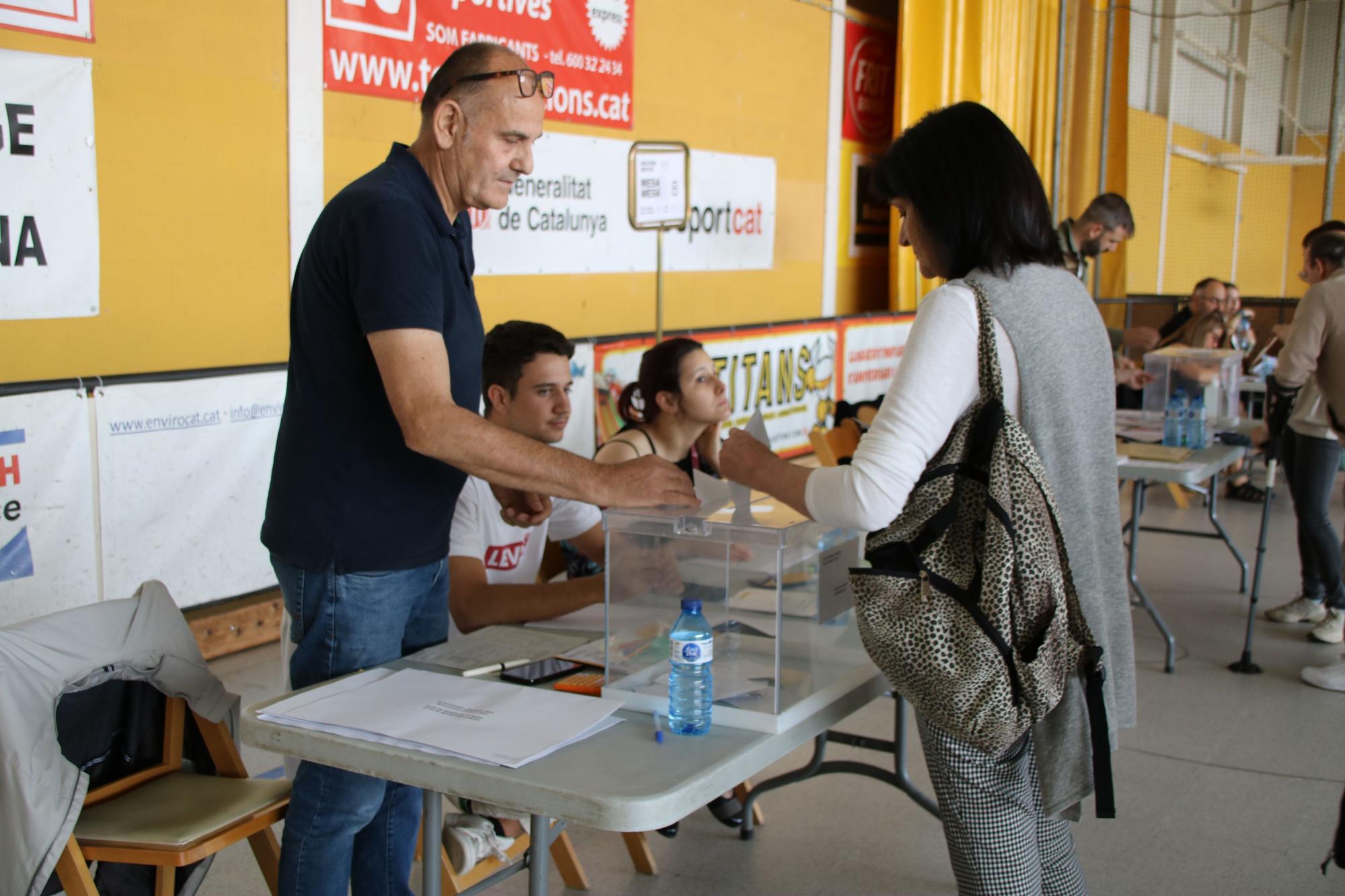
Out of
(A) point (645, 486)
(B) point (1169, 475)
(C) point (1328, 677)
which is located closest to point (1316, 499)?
(C) point (1328, 677)

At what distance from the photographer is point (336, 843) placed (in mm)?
1873

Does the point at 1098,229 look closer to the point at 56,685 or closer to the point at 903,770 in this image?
the point at 903,770

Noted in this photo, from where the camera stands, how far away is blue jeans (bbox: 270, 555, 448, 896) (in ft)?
6.07

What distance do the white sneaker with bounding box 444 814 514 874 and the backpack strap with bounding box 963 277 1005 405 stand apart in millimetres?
1343

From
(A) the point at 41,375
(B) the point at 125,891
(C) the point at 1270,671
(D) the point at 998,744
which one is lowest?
(C) the point at 1270,671

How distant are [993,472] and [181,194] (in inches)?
135

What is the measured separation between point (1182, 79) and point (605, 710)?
1208 cm

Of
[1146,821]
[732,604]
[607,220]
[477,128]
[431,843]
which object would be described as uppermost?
[607,220]

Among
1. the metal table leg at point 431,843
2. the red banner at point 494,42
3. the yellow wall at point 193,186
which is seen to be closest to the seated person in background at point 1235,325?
the red banner at point 494,42

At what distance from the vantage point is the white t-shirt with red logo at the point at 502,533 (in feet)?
8.27

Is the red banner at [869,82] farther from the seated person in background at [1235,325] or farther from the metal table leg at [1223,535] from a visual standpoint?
the metal table leg at [1223,535]

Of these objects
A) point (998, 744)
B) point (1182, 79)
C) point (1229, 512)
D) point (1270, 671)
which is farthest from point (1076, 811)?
point (1182, 79)

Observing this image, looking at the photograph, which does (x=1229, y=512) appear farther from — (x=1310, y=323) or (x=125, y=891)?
(x=125, y=891)

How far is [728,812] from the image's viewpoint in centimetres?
296
